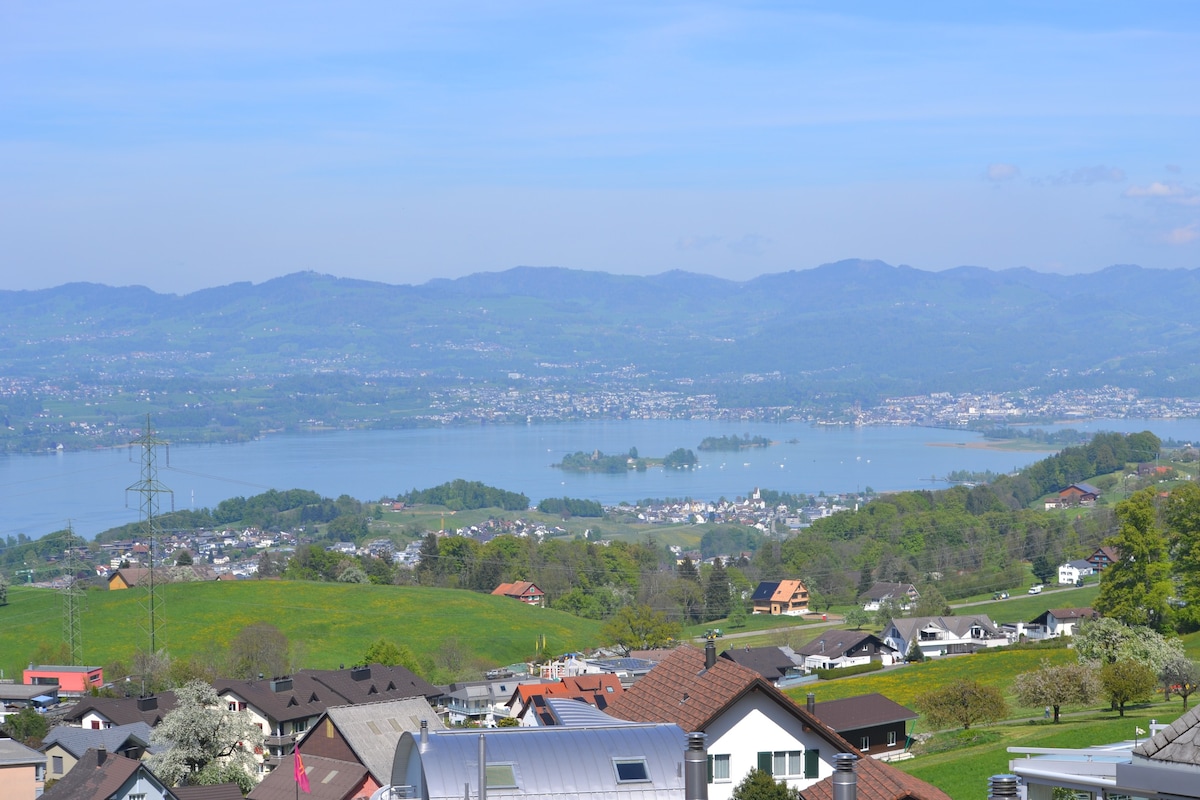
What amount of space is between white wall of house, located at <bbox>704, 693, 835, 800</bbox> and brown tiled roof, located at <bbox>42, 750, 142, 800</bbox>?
1423 cm

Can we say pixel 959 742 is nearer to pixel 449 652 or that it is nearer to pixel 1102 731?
pixel 1102 731

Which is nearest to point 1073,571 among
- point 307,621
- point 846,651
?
point 846,651

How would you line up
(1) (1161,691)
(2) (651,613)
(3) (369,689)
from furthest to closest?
1. (2) (651,613)
2. (3) (369,689)
3. (1) (1161,691)

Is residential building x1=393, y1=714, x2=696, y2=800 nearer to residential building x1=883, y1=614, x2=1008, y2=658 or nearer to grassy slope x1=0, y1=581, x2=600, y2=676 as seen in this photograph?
grassy slope x1=0, y1=581, x2=600, y2=676

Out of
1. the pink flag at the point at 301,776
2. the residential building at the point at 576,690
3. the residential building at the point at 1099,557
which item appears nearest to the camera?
the pink flag at the point at 301,776

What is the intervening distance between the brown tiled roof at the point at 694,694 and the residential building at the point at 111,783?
11.9m

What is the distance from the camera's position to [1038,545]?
3172 inches

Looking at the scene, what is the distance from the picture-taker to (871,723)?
95.2ft

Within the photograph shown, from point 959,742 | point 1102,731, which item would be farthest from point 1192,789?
point 959,742

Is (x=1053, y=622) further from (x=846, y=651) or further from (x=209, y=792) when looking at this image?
(x=209, y=792)

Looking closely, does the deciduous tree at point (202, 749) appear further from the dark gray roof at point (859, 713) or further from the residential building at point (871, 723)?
the residential building at point (871, 723)

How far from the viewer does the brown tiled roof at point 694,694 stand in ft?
47.4

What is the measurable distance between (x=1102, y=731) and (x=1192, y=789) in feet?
67.8

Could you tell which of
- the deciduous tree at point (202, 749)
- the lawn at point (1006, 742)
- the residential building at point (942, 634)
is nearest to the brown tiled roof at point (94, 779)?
the deciduous tree at point (202, 749)
